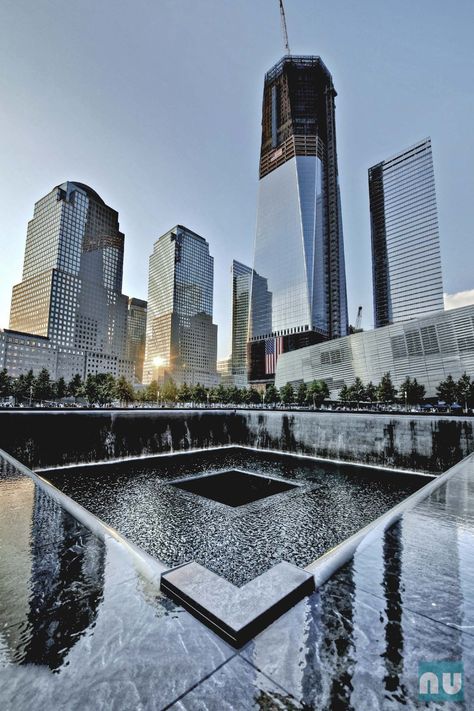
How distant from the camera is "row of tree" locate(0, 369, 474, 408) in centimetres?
6500

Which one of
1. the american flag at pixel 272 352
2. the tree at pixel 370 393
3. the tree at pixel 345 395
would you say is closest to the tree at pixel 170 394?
the tree at pixel 345 395

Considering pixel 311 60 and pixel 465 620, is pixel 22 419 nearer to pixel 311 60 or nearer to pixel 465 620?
pixel 465 620

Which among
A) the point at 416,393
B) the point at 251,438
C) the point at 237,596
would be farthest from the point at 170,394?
the point at 237,596

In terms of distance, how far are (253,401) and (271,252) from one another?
8290 centimetres

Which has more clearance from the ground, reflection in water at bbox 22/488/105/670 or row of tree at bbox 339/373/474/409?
row of tree at bbox 339/373/474/409

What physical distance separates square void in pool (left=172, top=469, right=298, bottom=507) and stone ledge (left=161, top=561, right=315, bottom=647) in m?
12.9

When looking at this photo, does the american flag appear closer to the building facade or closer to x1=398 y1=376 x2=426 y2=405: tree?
the building facade

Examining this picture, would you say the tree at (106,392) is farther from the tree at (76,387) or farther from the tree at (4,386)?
the tree at (4,386)

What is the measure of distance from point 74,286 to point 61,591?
179 m

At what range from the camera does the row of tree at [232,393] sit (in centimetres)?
6500

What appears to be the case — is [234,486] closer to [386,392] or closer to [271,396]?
[386,392]

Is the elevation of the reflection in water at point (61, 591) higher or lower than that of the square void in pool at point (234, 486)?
higher

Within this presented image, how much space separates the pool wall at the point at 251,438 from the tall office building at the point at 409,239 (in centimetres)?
11589

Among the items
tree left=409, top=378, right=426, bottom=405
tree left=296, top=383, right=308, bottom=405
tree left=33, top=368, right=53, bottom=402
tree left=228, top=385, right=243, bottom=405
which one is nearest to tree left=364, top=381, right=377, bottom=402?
tree left=409, top=378, right=426, bottom=405
